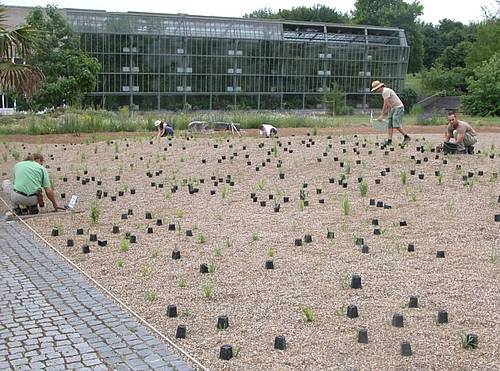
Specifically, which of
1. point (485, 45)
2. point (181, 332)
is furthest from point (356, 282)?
point (485, 45)

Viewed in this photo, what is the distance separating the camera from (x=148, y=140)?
20969 millimetres

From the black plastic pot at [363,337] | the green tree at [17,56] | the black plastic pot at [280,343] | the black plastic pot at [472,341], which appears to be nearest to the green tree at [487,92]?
the green tree at [17,56]

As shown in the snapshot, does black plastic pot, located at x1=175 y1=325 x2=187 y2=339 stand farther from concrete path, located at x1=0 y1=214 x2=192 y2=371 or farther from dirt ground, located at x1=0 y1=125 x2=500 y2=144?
dirt ground, located at x1=0 y1=125 x2=500 y2=144

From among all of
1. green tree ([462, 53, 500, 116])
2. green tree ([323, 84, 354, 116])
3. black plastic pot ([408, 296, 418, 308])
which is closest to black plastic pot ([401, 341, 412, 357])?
black plastic pot ([408, 296, 418, 308])

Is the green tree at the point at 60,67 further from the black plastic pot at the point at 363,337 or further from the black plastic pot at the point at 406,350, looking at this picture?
the black plastic pot at the point at 406,350

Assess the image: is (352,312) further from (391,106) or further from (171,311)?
(391,106)

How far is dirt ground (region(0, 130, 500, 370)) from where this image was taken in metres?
5.10

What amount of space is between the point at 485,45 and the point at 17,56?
54778mm

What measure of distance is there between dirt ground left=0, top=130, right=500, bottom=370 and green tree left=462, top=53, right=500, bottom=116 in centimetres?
3070

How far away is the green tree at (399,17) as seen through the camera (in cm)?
9244

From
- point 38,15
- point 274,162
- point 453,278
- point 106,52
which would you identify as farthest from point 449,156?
point 106,52

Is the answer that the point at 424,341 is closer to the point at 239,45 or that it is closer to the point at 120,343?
the point at 120,343

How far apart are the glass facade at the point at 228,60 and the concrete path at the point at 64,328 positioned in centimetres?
5080

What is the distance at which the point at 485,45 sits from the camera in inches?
2335
